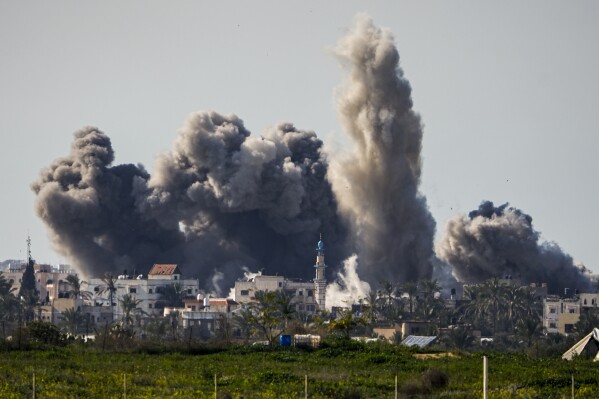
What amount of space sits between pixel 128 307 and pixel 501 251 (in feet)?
131

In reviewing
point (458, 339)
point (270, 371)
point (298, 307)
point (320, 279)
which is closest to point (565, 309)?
point (320, 279)

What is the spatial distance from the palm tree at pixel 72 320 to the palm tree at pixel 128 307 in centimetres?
400

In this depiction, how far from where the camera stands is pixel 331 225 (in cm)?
16650

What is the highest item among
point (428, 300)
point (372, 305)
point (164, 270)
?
point (164, 270)

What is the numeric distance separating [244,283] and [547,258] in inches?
1265

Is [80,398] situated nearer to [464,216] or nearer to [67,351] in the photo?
[67,351]

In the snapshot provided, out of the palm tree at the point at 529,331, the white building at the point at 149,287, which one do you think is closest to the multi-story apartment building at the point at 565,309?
the palm tree at the point at 529,331

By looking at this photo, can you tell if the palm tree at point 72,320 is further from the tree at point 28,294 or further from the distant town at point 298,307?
the tree at point 28,294

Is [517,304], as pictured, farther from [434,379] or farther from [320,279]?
[434,379]

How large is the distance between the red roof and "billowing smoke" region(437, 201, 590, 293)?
2810 centimetres

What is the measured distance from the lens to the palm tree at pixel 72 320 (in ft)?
436

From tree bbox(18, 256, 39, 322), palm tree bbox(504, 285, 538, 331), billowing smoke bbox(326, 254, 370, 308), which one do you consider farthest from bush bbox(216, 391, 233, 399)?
billowing smoke bbox(326, 254, 370, 308)

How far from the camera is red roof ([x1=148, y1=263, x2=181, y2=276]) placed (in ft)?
521

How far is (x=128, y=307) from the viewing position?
13650 centimetres
